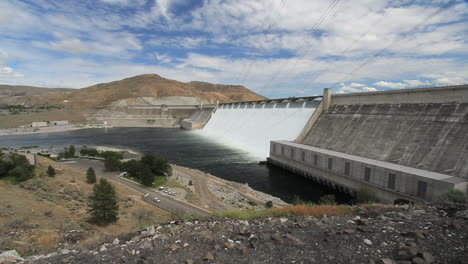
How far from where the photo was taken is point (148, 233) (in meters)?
6.16

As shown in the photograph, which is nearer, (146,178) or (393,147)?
(393,147)

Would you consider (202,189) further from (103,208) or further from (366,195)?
(366,195)

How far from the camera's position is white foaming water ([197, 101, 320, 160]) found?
32688mm

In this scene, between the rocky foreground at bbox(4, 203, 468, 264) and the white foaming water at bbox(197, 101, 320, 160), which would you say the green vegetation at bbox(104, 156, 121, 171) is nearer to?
the white foaming water at bbox(197, 101, 320, 160)

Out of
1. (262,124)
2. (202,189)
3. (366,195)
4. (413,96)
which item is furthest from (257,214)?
(262,124)

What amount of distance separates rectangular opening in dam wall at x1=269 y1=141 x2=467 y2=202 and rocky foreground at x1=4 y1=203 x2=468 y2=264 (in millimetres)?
9184

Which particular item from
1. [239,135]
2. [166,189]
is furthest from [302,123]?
[166,189]

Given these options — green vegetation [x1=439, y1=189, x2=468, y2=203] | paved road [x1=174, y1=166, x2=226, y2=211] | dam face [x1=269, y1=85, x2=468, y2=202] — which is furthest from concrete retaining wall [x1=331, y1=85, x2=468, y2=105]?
paved road [x1=174, y1=166, x2=226, y2=211]

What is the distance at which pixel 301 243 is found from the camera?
511cm

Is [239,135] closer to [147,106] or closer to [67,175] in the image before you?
[67,175]

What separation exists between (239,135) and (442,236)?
40.7 meters

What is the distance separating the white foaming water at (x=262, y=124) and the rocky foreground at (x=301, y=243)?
80.8 ft

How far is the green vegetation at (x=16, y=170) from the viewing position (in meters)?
16.8

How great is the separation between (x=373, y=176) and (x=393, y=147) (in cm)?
444
